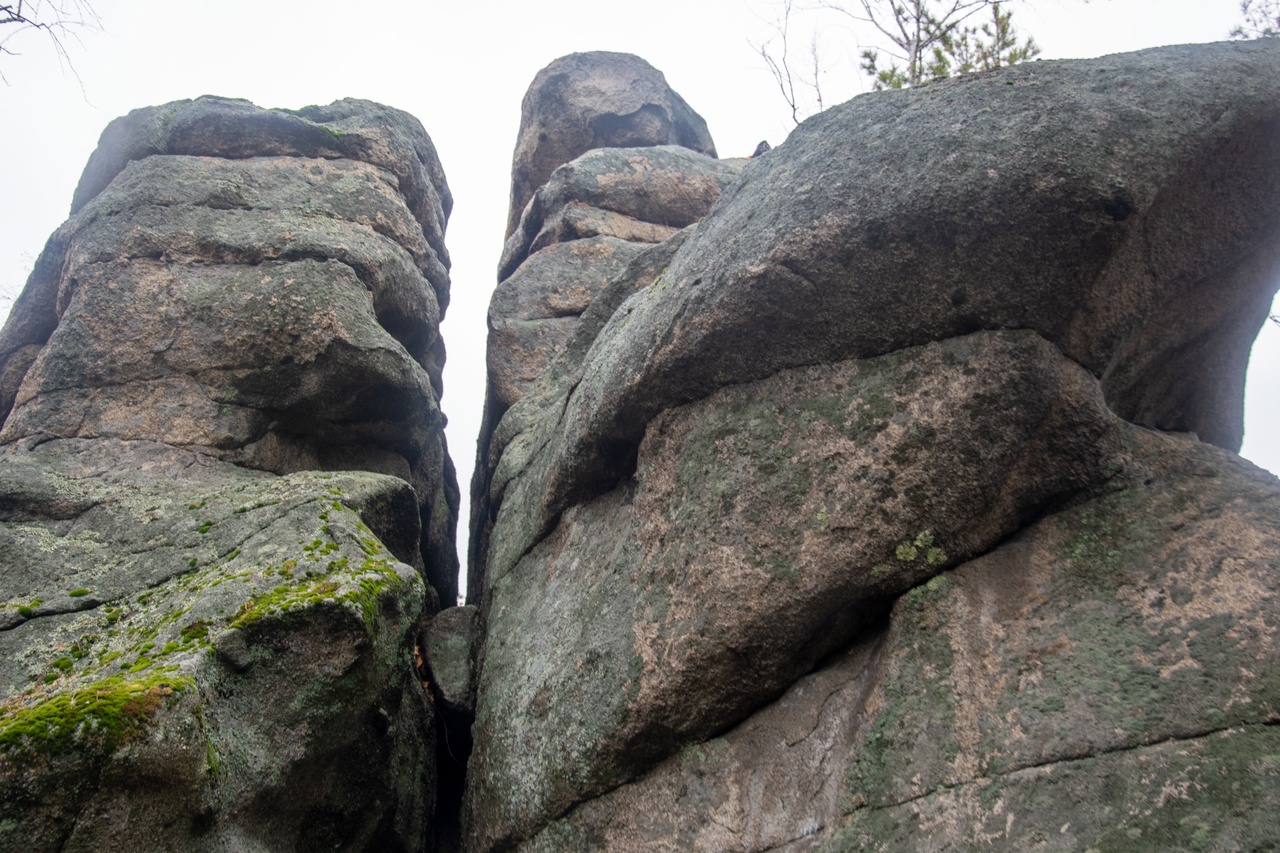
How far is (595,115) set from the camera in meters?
18.3

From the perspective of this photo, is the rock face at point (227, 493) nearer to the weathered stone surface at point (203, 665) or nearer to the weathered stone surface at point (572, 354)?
the weathered stone surface at point (203, 665)

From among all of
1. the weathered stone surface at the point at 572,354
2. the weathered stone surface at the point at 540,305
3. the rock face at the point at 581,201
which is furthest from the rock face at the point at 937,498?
the weathered stone surface at the point at 540,305

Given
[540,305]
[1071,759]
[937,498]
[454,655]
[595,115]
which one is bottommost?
[454,655]

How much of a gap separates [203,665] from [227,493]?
9.13 ft

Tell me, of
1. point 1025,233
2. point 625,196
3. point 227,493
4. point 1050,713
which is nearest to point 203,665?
point 227,493

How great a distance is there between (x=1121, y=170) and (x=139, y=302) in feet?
30.3

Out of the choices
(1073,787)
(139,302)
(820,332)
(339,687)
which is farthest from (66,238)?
(1073,787)

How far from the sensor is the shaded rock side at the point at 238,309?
9289 millimetres

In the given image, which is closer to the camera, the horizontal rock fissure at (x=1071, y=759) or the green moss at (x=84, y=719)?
the horizontal rock fissure at (x=1071, y=759)

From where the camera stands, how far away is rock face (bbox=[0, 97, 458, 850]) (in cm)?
509

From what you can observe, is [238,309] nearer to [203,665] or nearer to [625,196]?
[203,665]

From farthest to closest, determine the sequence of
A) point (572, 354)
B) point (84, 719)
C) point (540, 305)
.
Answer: point (540, 305) < point (572, 354) < point (84, 719)

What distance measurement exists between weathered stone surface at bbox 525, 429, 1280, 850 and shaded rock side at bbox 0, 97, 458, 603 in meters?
5.35

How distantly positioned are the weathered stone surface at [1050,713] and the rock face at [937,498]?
19mm
